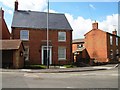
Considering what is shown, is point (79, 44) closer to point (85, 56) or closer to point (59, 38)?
point (85, 56)

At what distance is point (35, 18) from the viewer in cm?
4159

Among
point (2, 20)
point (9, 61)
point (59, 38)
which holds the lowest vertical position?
point (9, 61)

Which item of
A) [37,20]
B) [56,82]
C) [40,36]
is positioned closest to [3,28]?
[37,20]

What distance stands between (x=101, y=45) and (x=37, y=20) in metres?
18.4

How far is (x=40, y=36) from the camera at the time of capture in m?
39.3

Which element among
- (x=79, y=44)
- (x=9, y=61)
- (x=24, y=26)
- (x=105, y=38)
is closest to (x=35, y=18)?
(x=24, y=26)

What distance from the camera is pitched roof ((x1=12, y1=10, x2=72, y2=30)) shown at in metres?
39.4

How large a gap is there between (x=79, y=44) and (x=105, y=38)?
32.6 ft

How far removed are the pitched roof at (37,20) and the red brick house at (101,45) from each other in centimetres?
1374

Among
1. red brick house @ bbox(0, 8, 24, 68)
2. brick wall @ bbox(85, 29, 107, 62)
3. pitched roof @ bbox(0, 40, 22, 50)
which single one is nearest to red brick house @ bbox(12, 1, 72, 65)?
pitched roof @ bbox(0, 40, 22, 50)

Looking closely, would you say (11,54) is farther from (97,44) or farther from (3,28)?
(97,44)

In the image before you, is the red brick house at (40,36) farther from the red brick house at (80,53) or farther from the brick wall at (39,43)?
the red brick house at (80,53)

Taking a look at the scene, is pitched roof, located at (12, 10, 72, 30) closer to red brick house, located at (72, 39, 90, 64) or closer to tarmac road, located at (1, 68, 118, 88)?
red brick house, located at (72, 39, 90, 64)

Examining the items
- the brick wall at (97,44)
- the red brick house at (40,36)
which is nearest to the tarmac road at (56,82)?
the red brick house at (40,36)
